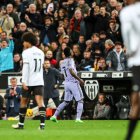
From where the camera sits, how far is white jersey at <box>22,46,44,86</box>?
679 inches

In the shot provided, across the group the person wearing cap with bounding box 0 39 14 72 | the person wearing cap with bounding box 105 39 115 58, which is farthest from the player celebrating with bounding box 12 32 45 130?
the person wearing cap with bounding box 0 39 14 72

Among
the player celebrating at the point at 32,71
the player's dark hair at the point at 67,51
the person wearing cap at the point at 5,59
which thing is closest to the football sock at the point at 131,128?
the player celebrating at the point at 32,71

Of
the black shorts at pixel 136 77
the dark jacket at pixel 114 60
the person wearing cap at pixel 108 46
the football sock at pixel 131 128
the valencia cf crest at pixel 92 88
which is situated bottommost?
the football sock at pixel 131 128

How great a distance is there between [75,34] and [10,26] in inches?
97.1

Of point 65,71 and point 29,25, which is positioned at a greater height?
point 29,25

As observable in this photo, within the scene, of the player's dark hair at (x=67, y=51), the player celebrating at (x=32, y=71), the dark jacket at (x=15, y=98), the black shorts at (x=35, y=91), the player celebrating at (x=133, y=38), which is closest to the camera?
the player celebrating at (x=133, y=38)

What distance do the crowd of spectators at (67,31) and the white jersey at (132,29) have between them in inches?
525

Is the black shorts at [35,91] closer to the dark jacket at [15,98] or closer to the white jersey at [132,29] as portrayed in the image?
the white jersey at [132,29]

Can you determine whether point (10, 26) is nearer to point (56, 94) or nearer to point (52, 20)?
point (52, 20)

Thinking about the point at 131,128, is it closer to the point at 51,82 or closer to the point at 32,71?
the point at 32,71

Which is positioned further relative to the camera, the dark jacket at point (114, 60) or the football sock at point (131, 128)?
the dark jacket at point (114, 60)

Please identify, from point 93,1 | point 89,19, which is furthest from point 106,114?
point 93,1

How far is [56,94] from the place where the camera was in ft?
79.8

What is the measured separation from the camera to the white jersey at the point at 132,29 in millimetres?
10984
